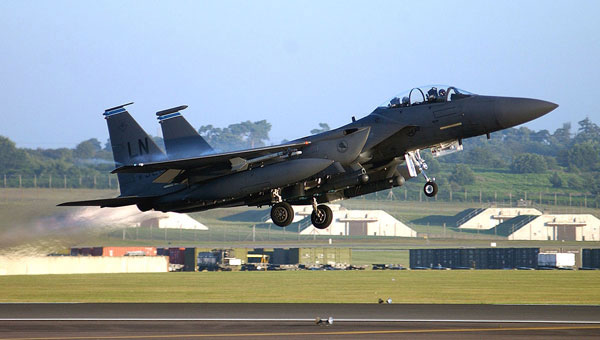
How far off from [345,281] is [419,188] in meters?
92.5

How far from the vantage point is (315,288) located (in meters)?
45.4

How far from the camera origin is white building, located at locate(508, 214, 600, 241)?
112750 millimetres

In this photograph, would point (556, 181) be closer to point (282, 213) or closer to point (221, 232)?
point (221, 232)

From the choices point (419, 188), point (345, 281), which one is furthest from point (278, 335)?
point (419, 188)

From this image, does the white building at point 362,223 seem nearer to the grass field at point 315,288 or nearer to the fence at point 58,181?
the fence at point 58,181

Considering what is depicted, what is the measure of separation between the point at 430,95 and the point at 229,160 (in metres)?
6.46

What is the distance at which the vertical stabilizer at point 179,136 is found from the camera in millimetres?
29688

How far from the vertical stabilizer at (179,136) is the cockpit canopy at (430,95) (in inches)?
289

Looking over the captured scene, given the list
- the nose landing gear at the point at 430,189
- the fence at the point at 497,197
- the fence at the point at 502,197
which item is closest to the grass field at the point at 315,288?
the nose landing gear at the point at 430,189

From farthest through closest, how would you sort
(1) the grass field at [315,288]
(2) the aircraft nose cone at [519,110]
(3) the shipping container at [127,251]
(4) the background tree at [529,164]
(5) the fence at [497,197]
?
(4) the background tree at [529,164], (5) the fence at [497,197], (3) the shipping container at [127,251], (1) the grass field at [315,288], (2) the aircraft nose cone at [519,110]

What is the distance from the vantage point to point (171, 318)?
25.9 meters

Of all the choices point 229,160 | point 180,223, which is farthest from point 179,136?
point 180,223

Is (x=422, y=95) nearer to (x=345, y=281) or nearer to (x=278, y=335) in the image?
(x=278, y=335)

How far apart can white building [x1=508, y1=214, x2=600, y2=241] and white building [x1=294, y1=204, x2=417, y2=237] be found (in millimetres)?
15032
